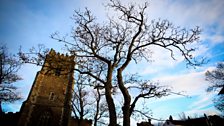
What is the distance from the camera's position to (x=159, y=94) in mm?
7723

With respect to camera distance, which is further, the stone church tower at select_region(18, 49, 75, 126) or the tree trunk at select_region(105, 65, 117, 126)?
the stone church tower at select_region(18, 49, 75, 126)

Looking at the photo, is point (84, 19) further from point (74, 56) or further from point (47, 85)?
point (47, 85)

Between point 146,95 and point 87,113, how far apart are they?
1730 centimetres

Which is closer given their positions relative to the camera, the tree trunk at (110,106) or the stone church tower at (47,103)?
the tree trunk at (110,106)

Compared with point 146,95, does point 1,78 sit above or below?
above

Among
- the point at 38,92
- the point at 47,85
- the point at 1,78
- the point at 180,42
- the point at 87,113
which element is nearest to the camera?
the point at 180,42

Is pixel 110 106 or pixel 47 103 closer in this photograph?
pixel 110 106

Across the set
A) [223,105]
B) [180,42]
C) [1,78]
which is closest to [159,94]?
[180,42]


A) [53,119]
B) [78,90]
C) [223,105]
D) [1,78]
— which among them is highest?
[1,78]

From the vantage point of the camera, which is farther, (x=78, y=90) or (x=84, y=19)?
(x=78, y=90)

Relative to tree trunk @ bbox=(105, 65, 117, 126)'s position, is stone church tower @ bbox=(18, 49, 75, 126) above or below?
above

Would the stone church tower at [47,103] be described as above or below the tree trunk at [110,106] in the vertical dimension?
above

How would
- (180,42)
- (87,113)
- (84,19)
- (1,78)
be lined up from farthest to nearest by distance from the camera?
(87,113) → (1,78) → (84,19) → (180,42)

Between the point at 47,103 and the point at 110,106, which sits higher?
the point at 47,103
